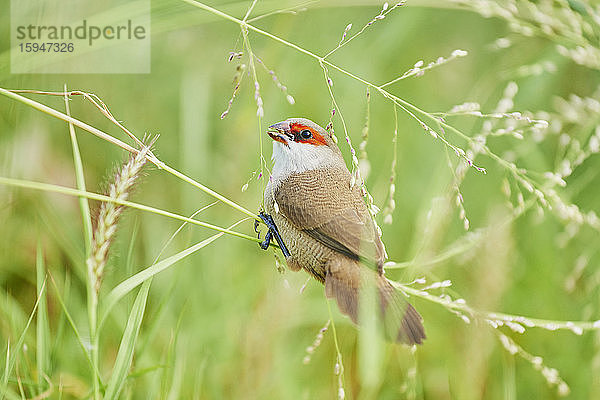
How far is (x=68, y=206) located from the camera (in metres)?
3.19

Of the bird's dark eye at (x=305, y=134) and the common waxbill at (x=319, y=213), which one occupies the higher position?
the bird's dark eye at (x=305, y=134)

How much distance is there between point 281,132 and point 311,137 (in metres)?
0.10

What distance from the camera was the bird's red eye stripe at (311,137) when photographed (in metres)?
1.58

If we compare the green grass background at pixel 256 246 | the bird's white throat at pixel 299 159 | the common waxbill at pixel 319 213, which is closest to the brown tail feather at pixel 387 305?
the common waxbill at pixel 319 213

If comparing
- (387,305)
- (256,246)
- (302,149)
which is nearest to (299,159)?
(302,149)

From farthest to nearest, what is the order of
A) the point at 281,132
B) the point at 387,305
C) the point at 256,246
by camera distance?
the point at 256,246 → the point at 281,132 → the point at 387,305

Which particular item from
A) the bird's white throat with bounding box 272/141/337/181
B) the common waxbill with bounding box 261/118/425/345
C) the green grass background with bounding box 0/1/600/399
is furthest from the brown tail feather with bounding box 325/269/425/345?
the green grass background with bounding box 0/1/600/399

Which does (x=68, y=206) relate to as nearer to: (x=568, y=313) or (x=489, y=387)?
(x=489, y=387)

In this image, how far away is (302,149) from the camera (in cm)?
163

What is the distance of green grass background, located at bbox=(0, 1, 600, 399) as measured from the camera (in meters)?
2.24

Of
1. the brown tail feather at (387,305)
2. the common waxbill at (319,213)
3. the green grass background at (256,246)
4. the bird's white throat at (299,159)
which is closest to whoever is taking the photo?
the brown tail feather at (387,305)

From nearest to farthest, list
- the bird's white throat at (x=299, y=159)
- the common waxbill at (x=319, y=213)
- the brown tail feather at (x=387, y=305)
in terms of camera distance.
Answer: the brown tail feather at (x=387, y=305) < the common waxbill at (x=319, y=213) < the bird's white throat at (x=299, y=159)

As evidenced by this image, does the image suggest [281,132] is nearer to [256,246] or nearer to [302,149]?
[302,149]

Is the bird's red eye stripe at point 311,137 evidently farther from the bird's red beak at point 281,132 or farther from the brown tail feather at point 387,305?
the brown tail feather at point 387,305
